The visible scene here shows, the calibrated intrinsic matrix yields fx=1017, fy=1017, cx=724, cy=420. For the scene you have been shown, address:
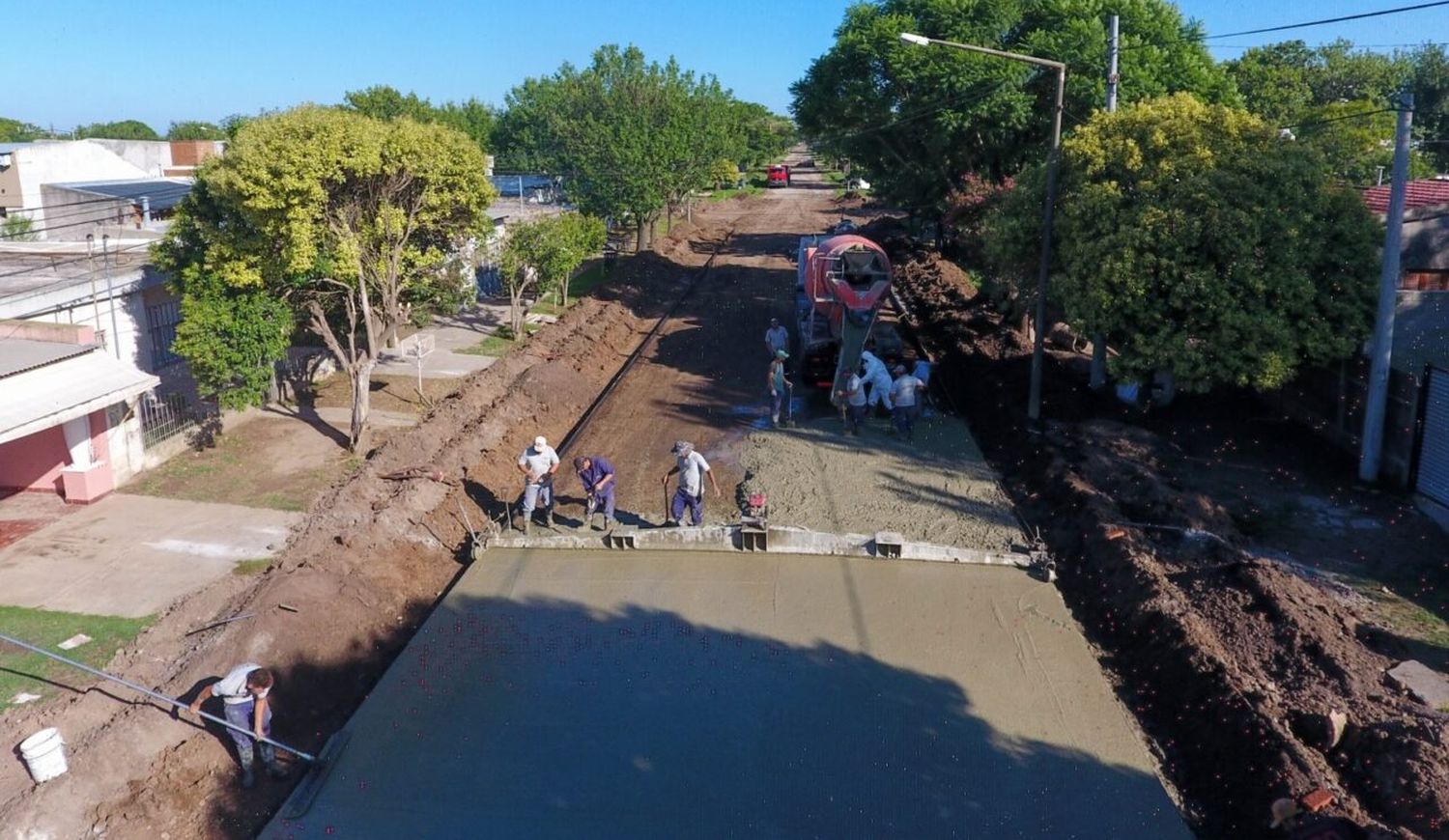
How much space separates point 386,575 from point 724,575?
4.17m

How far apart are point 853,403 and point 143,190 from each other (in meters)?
30.8

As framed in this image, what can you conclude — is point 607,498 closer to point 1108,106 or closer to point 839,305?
point 839,305

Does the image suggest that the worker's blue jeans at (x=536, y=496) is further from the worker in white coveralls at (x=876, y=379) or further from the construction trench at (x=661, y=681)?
the worker in white coveralls at (x=876, y=379)

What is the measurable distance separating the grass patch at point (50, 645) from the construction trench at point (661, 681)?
50 centimetres

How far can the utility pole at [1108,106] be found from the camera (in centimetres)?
1852

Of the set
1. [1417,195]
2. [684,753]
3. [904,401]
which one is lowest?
[684,753]

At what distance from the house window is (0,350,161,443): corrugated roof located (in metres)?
2.07

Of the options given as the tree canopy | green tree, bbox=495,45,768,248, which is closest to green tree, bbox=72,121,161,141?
the tree canopy

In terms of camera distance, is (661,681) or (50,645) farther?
(50,645)

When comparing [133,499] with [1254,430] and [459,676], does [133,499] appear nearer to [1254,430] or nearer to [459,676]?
[459,676]

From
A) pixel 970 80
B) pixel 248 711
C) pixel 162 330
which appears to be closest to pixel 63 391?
pixel 162 330

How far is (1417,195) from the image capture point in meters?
22.7

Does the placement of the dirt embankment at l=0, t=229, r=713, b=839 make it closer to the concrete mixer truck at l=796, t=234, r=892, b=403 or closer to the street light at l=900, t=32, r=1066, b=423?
the concrete mixer truck at l=796, t=234, r=892, b=403

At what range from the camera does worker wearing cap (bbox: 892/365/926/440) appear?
665 inches
